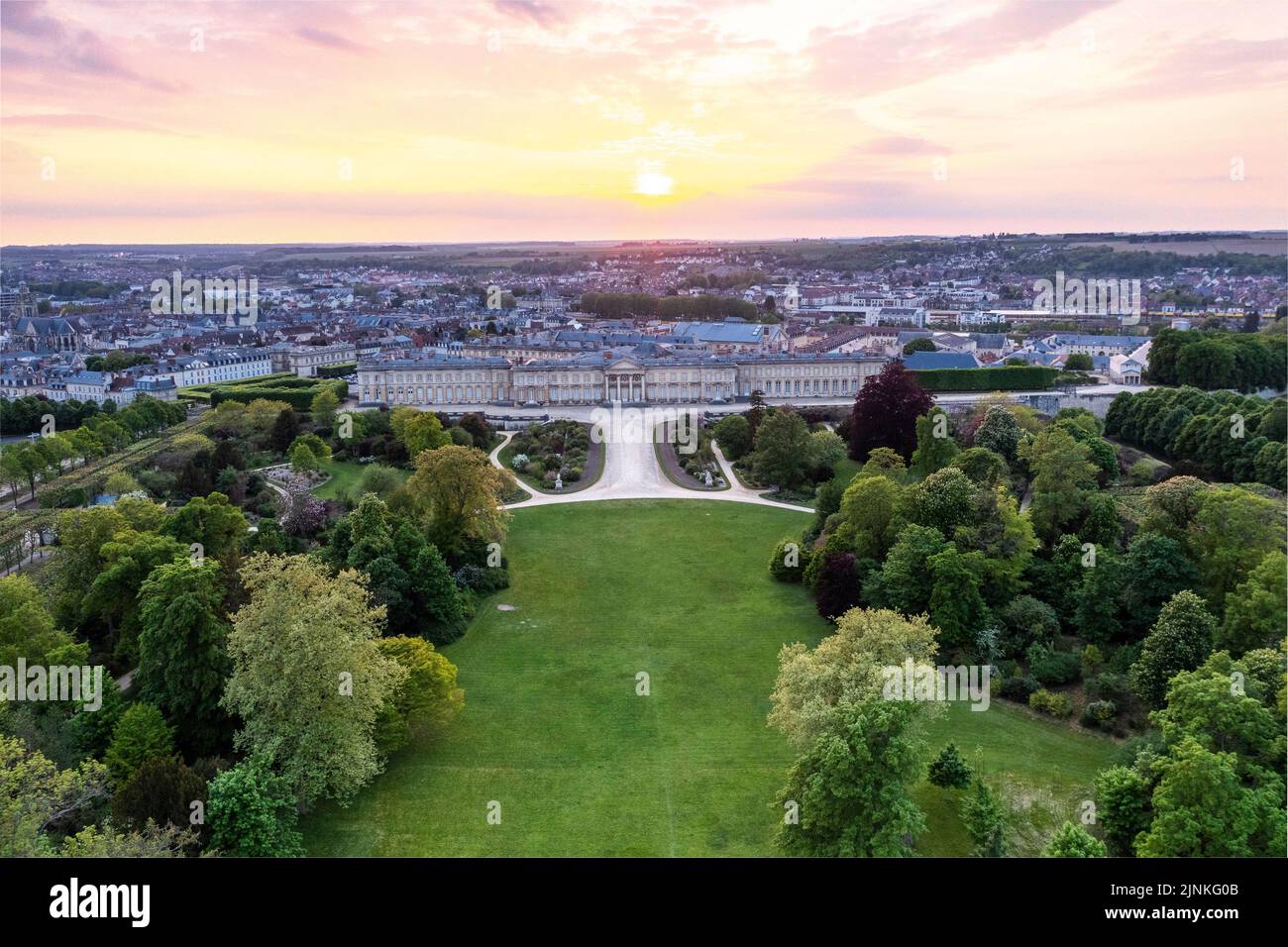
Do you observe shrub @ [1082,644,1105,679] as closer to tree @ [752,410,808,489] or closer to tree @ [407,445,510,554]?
tree @ [407,445,510,554]

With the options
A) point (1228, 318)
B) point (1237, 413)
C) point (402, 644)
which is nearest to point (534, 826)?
point (402, 644)

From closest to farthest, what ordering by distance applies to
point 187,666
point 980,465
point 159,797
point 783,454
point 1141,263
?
1. point 159,797
2. point 187,666
3. point 980,465
4. point 783,454
5. point 1141,263

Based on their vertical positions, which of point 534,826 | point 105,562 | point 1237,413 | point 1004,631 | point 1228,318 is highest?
point 1228,318

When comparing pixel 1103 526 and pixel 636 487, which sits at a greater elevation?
pixel 1103 526

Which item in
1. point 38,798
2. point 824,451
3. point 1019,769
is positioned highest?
point 824,451

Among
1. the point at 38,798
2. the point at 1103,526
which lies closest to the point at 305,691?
the point at 38,798

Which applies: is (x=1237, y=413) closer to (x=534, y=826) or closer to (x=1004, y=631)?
(x=1004, y=631)

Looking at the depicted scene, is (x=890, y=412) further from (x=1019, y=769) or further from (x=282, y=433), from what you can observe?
(x=282, y=433)
